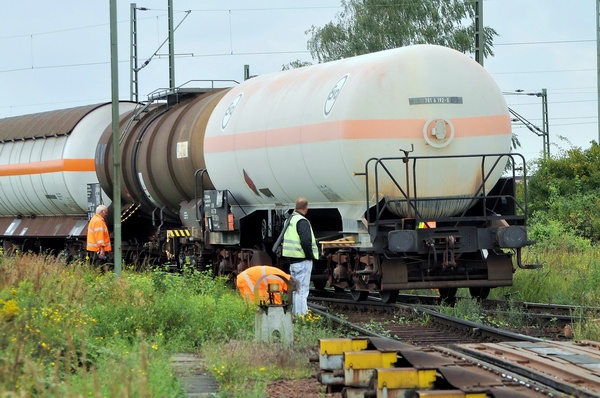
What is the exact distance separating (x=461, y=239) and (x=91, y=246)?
358 inches

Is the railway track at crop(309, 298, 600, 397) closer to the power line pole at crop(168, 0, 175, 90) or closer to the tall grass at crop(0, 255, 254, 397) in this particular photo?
the tall grass at crop(0, 255, 254, 397)

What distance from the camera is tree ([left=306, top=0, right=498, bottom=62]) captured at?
49281mm

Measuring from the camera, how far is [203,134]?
65.5 ft

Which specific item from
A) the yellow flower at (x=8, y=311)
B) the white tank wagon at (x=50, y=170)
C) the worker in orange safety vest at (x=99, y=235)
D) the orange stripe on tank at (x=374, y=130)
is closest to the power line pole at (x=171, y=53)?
the white tank wagon at (x=50, y=170)

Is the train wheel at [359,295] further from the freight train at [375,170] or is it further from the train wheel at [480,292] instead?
the train wheel at [480,292]

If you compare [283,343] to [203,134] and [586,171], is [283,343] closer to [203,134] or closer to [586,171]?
[203,134]

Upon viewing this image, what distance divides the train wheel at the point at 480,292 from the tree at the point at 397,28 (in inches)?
1306

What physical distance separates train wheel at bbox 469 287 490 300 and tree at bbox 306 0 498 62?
3317 centimetres

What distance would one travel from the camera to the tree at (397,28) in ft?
162

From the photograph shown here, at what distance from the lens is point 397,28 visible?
1937 inches

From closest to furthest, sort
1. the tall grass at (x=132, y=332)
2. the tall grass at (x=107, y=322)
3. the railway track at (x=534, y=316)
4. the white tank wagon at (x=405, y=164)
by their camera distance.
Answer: the tall grass at (x=132, y=332), the tall grass at (x=107, y=322), the railway track at (x=534, y=316), the white tank wagon at (x=405, y=164)

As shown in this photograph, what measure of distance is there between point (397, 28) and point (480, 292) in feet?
111

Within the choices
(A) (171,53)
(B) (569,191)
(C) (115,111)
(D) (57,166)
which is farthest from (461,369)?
(A) (171,53)

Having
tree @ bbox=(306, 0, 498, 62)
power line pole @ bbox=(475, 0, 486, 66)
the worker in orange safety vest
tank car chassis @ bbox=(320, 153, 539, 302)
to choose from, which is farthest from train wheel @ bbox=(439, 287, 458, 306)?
tree @ bbox=(306, 0, 498, 62)
